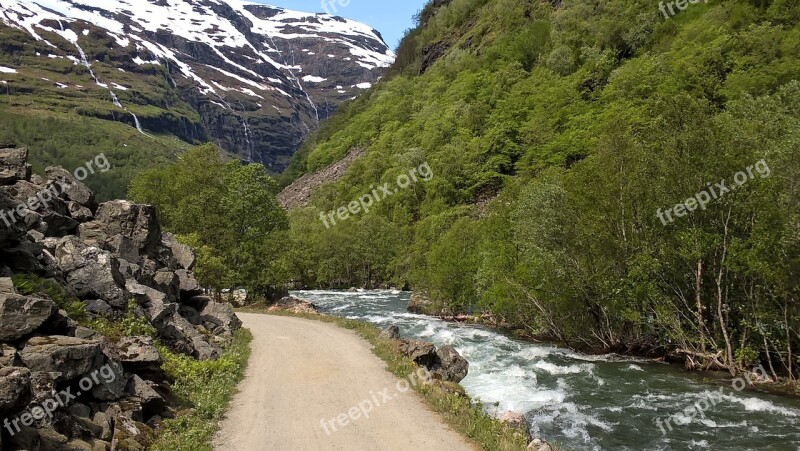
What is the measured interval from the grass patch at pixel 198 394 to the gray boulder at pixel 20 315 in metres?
3.89

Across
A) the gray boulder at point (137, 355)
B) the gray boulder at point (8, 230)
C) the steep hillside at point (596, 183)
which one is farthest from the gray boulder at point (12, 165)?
the steep hillside at point (596, 183)

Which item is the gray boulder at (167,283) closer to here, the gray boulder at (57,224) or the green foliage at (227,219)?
the gray boulder at (57,224)

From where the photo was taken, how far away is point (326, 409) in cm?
1494

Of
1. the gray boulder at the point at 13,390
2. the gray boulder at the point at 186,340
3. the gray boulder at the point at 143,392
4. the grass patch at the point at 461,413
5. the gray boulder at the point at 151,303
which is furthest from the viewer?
the gray boulder at the point at 186,340

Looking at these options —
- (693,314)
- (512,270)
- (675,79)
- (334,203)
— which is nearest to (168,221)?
(512,270)

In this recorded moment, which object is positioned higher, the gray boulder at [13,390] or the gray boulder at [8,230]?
the gray boulder at [8,230]

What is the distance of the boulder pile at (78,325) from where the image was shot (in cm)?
1028

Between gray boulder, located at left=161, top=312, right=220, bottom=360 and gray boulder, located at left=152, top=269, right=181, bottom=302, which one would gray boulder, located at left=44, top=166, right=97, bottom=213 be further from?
gray boulder, located at left=161, top=312, right=220, bottom=360

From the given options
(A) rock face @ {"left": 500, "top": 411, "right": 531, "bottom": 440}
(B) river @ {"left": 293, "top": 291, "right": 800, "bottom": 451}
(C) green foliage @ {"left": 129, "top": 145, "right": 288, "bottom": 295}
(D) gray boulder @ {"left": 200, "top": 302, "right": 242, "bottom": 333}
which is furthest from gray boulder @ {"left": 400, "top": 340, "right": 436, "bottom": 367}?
(C) green foliage @ {"left": 129, "top": 145, "right": 288, "bottom": 295}

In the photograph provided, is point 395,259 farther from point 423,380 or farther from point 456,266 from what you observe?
point 423,380

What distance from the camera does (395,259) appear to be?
89.4m

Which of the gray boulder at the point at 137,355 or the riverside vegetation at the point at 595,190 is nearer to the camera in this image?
the gray boulder at the point at 137,355

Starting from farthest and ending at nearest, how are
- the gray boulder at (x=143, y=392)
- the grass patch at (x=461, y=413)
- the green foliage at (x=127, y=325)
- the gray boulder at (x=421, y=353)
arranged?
the gray boulder at (x=421, y=353), the green foliage at (x=127, y=325), the gray boulder at (x=143, y=392), the grass patch at (x=461, y=413)

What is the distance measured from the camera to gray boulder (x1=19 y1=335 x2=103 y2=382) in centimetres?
1104
